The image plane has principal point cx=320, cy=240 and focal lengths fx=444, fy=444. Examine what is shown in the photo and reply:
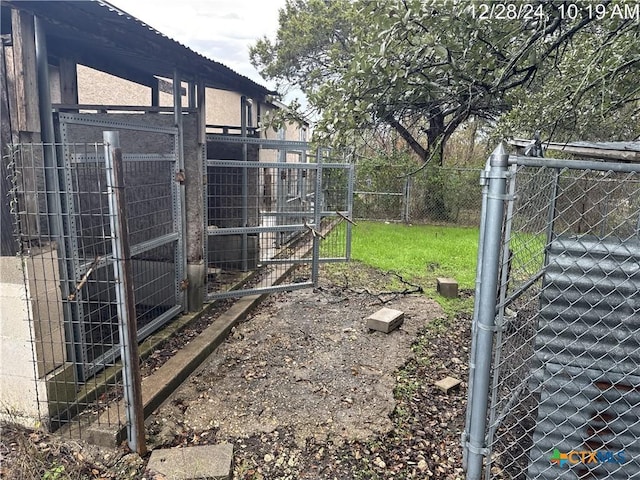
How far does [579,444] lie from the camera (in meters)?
1.87

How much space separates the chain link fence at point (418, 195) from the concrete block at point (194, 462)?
10.7 m

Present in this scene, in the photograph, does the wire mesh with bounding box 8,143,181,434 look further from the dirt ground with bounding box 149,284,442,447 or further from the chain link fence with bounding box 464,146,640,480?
the chain link fence with bounding box 464,146,640,480

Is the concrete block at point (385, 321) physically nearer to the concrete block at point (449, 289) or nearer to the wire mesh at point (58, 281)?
the concrete block at point (449, 289)

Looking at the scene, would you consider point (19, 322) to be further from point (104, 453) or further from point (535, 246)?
point (535, 246)

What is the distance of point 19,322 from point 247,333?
7.68 ft

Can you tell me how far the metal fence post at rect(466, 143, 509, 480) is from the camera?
165cm

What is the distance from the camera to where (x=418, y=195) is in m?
→ 13.0

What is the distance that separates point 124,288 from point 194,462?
1072 mm

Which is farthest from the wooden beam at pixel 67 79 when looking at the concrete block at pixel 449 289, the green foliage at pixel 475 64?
the concrete block at pixel 449 289

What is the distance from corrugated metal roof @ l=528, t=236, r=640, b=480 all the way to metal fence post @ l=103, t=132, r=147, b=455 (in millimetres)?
2130

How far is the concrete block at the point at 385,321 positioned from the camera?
15.3 feet

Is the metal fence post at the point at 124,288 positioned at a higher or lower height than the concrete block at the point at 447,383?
higher

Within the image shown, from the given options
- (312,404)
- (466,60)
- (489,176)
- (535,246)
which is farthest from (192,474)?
(466,60)

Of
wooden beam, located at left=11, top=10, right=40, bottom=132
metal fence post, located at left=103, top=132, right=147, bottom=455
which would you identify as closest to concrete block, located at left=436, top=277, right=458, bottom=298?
metal fence post, located at left=103, top=132, right=147, bottom=455
